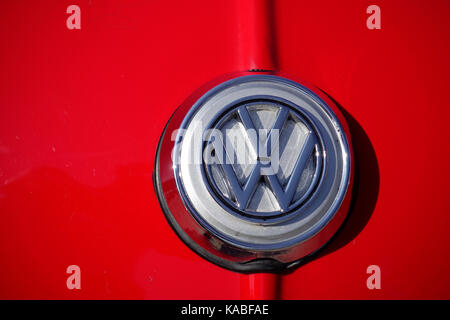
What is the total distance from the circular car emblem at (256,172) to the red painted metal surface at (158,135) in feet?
0.17

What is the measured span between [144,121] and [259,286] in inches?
13.8

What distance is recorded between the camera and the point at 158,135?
578mm

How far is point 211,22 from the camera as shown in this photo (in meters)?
0.61

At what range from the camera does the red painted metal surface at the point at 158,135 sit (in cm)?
57

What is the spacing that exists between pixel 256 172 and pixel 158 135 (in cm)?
19

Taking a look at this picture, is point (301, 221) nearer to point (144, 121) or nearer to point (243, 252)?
point (243, 252)

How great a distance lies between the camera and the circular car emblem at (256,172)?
0.52m

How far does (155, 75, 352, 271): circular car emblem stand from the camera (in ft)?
Result: 1.70

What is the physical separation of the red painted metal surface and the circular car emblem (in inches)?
2.0

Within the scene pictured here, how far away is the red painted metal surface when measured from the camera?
566 mm

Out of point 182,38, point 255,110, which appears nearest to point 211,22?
point 182,38

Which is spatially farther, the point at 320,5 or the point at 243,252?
the point at 320,5
